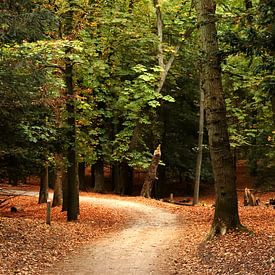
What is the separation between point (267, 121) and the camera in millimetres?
23188

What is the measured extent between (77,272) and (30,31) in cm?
644

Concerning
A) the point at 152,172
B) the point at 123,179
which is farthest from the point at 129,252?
the point at 123,179

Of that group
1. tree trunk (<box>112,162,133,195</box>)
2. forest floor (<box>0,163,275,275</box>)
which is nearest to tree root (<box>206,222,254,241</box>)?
forest floor (<box>0,163,275,275</box>)

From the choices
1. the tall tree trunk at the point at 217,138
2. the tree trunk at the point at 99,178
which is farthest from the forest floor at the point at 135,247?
the tree trunk at the point at 99,178

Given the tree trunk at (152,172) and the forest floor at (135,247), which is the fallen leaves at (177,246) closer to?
the forest floor at (135,247)

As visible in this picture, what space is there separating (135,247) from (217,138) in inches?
152

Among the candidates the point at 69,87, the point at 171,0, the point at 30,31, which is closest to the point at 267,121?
the point at 171,0

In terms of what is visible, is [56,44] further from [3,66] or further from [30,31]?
[3,66]

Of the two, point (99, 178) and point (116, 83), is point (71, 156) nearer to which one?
point (116, 83)

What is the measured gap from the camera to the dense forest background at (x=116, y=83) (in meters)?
→ 10.7

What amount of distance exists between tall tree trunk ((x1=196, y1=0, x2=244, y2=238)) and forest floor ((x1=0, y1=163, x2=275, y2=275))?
56cm

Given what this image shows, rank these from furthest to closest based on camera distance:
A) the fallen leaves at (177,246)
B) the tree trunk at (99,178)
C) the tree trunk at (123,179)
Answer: the tree trunk at (99,178)
the tree trunk at (123,179)
the fallen leaves at (177,246)

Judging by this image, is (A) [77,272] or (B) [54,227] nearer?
(A) [77,272]

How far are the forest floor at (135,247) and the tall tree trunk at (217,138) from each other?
Answer: 56cm
